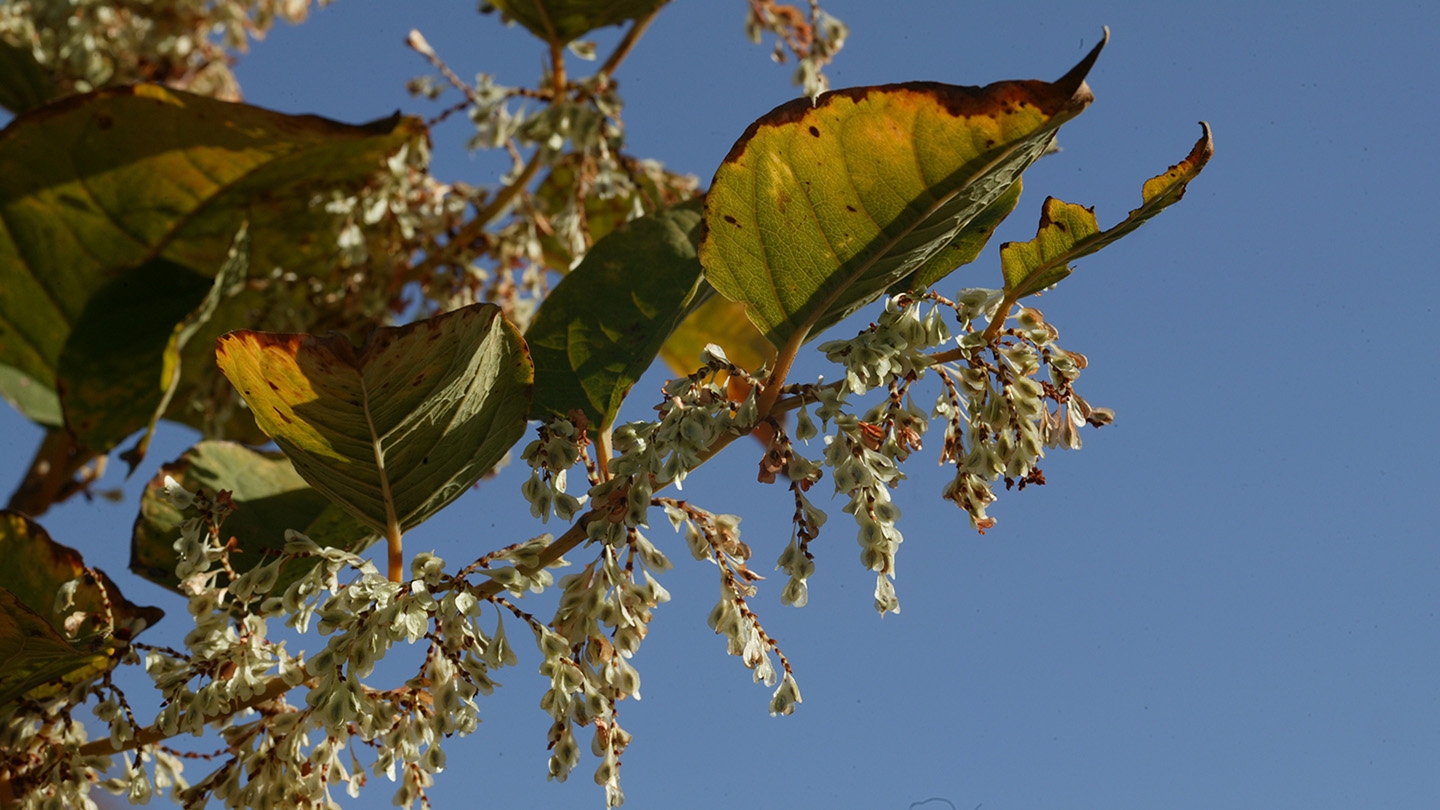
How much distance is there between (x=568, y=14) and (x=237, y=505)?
0.85 metres

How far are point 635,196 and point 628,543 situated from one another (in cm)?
96

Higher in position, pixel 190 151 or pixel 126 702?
pixel 190 151

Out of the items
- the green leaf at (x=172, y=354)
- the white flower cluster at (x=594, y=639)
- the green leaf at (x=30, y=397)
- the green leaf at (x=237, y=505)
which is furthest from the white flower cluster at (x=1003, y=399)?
the green leaf at (x=30, y=397)

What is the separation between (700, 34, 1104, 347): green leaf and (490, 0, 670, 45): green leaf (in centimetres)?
88

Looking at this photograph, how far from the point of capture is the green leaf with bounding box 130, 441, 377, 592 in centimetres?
129

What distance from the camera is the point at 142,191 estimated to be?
1816mm

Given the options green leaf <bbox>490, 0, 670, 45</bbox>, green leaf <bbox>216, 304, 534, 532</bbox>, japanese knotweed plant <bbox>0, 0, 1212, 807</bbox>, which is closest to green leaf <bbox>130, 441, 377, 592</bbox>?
japanese knotweed plant <bbox>0, 0, 1212, 807</bbox>

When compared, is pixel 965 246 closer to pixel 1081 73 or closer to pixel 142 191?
pixel 1081 73

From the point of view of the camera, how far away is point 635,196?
5.85ft

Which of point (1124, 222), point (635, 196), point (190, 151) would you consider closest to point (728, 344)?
point (635, 196)

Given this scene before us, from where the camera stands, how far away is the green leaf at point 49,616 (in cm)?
108

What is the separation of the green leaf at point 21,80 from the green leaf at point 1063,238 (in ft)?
7.14

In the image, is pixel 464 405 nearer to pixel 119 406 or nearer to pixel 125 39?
pixel 119 406

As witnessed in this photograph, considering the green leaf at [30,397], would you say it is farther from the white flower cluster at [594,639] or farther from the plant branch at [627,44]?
the white flower cluster at [594,639]
